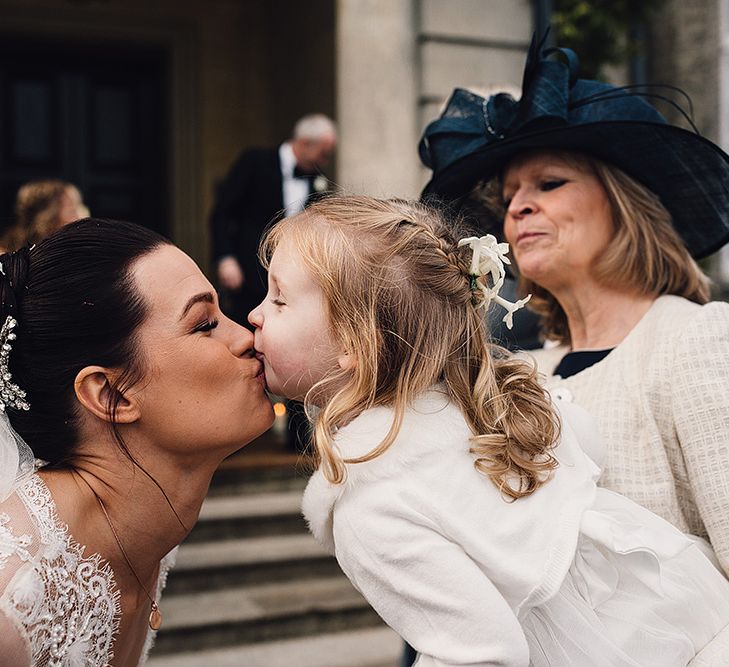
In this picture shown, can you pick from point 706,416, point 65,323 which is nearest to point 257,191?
point 65,323

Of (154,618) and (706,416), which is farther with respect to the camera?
(154,618)

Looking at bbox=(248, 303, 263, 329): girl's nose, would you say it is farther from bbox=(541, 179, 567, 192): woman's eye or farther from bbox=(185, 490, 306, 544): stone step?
bbox=(185, 490, 306, 544): stone step

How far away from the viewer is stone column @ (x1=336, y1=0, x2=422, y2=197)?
6.55 meters

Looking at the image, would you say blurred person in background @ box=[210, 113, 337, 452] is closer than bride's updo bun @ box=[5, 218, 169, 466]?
No

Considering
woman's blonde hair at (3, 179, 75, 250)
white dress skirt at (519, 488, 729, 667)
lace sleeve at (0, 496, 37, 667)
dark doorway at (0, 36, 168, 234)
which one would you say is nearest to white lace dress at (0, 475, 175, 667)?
lace sleeve at (0, 496, 37, 667)

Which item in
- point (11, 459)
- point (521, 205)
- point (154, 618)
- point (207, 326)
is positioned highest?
point (521, 205)

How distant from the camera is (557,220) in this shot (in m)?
2.33

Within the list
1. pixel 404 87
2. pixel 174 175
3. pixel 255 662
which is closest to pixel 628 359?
pixel 255 662

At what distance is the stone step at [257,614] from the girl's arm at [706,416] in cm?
329

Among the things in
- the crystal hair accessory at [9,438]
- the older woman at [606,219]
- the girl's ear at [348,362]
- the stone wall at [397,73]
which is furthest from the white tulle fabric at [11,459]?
the stone wall at [397,73]

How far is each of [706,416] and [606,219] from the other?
2.14 feet

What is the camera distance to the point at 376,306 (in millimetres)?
1854

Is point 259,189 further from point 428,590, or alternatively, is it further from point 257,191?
point 428,590

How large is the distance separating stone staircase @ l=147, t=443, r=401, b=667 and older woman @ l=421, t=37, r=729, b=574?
2422 mm
